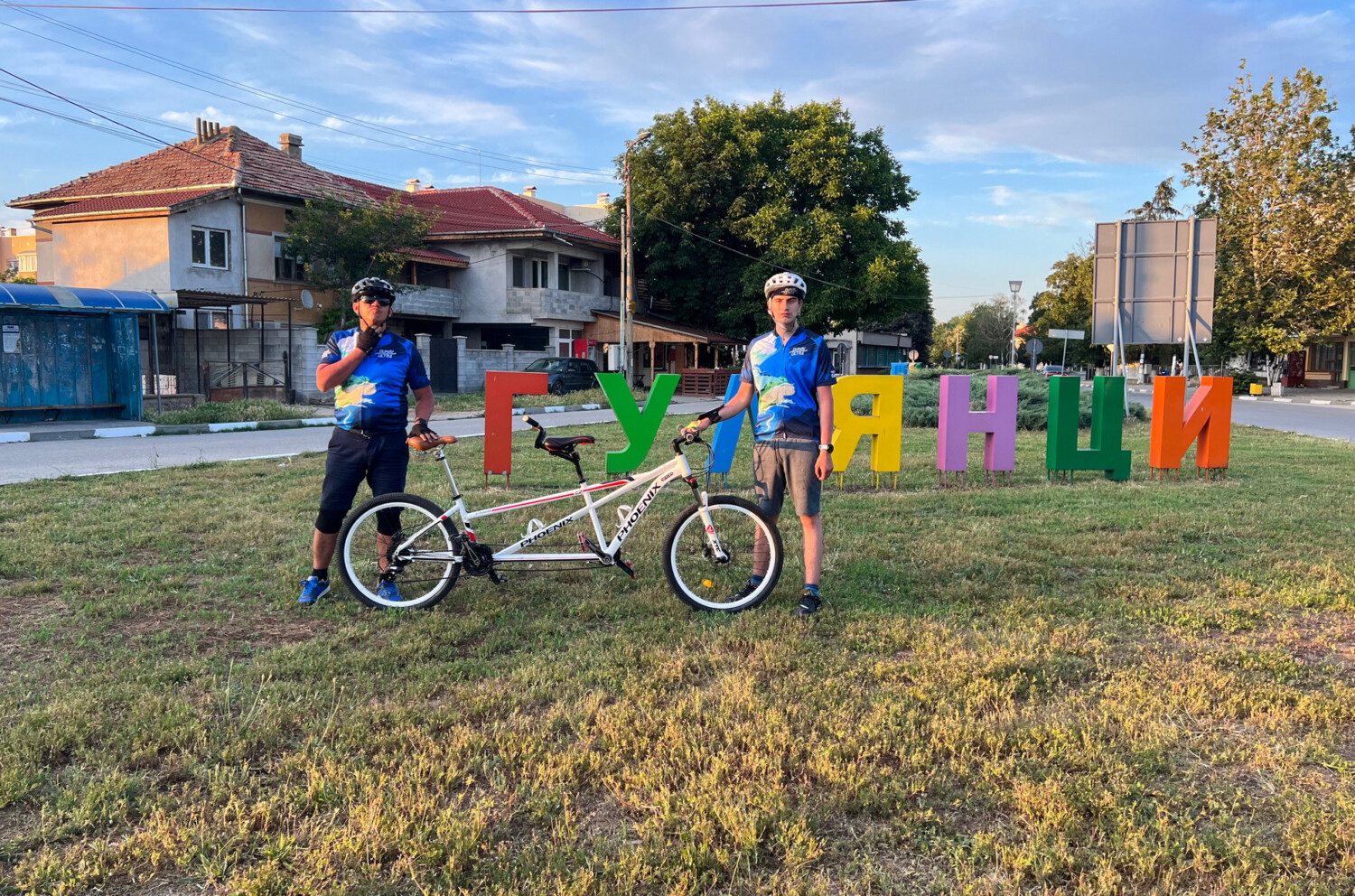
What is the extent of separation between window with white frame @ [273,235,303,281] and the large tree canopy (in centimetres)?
1403

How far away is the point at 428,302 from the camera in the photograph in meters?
34.2

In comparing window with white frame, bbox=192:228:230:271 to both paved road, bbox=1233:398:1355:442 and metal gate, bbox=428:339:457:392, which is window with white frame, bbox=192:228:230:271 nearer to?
metal gate, bbox=428:339:457:392

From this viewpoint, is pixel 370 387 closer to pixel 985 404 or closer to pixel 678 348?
pixel 985 404

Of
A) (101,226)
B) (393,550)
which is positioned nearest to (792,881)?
(393,550)

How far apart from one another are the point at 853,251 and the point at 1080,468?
92.3 feet

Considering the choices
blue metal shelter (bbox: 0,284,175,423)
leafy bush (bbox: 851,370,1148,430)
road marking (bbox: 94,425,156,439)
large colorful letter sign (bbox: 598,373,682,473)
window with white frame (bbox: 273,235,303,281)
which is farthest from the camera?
window with white frame (bbox: 273,235,303,281)

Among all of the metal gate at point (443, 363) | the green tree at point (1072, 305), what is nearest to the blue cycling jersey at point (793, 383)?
the metal gate at point (443, 363)

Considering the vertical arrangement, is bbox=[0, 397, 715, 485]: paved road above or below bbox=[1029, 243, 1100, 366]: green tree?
below

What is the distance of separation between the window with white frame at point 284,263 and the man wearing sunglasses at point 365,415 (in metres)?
25.9

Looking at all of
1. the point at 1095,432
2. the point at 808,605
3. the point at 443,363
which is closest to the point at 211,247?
the point at 443,363

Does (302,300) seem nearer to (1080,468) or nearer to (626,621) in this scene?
(1080,468)

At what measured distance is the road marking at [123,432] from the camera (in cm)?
1614


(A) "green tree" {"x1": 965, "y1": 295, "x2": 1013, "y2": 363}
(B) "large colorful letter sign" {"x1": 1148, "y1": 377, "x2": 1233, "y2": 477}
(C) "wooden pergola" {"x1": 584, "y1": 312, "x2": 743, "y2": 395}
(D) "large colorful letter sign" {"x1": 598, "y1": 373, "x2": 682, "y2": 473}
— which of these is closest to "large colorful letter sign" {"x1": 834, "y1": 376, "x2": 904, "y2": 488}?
(D) "large colorful letter sign" {"x1": 598, "y1": 373, "x2": 682, "y2": 473}

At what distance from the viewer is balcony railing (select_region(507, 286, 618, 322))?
35.8 m
